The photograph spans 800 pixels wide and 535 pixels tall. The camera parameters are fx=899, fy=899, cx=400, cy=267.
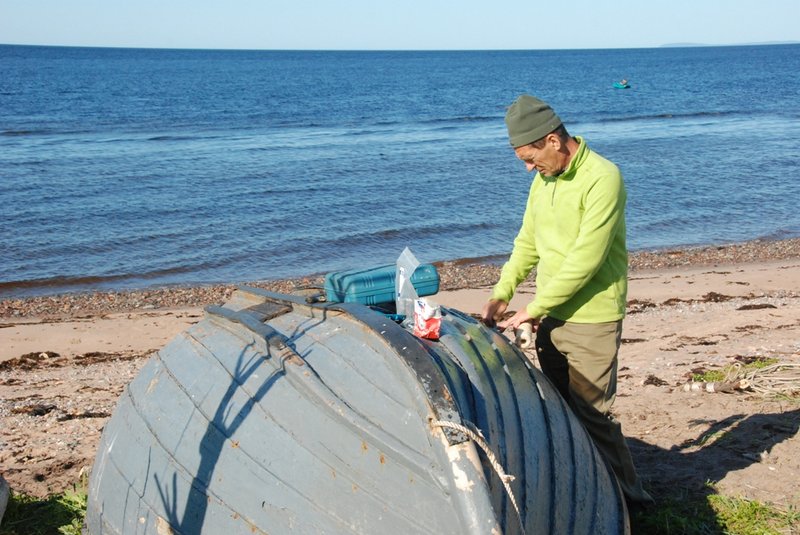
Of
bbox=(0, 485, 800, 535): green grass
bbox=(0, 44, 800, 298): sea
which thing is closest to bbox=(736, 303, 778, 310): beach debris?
bbox=(0, 44, 800, 298): sea

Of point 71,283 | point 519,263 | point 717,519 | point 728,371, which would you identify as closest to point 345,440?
point 519,263

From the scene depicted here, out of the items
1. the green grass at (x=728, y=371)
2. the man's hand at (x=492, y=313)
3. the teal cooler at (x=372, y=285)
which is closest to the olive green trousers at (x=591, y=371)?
the man's hand at (x=492, y=313)

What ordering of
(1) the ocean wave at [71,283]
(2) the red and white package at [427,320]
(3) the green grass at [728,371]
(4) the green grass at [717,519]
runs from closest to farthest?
(2) the red and white package at [427,320]
(4) the green grass at [717,519]
(3) the green grass at [728,371]
(1) the ocean wave at [71,283]

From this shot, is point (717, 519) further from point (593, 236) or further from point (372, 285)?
point (372, 285)

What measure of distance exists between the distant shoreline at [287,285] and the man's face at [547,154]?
30.0 feet

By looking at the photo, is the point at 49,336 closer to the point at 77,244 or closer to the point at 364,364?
the point at 77,244

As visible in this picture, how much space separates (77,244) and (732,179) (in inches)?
645

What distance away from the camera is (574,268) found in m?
3.98

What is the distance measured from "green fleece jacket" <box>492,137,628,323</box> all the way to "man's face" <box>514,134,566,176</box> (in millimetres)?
46

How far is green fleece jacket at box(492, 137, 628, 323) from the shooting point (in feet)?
13.0

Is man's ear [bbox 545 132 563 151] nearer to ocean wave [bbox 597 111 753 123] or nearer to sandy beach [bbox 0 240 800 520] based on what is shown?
sandy beach [bbox 0 240 800 520]

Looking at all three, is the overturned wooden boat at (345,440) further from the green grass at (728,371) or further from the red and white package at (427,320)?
the green grass at (728,371)

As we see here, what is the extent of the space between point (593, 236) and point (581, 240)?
0.06 metres

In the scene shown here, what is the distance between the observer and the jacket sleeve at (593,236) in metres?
3.94
